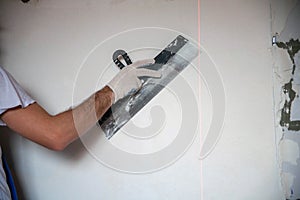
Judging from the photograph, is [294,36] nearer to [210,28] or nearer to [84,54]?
[210,28]

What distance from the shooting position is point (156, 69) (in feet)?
3.96

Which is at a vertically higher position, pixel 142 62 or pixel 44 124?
pixel 142 62

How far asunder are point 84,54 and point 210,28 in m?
0.53

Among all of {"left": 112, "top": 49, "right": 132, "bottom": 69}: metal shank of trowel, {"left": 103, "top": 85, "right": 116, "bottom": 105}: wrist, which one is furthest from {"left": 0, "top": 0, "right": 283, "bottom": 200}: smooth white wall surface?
{"left": 103, "top": 85, "right": 116, "bottom": 105}: wrist

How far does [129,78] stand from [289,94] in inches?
26.4

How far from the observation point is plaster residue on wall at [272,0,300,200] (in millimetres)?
1243

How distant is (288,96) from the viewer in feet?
4.10

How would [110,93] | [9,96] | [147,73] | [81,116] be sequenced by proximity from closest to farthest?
1. [9,96]
2. [81,116]
3. [110,93]
4. [147,73]

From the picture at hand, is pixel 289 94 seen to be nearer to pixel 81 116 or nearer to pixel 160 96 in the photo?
pixel 160 96

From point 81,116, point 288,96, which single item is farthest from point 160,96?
point 288,96

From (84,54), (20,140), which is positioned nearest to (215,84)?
(84,54)

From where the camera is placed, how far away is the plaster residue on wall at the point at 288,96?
1.24 metres

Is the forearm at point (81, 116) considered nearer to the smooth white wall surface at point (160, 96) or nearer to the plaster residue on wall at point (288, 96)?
the smooth white wall surface at point (160, 96)

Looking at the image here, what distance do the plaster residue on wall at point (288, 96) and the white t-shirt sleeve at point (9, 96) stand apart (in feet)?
3.19
